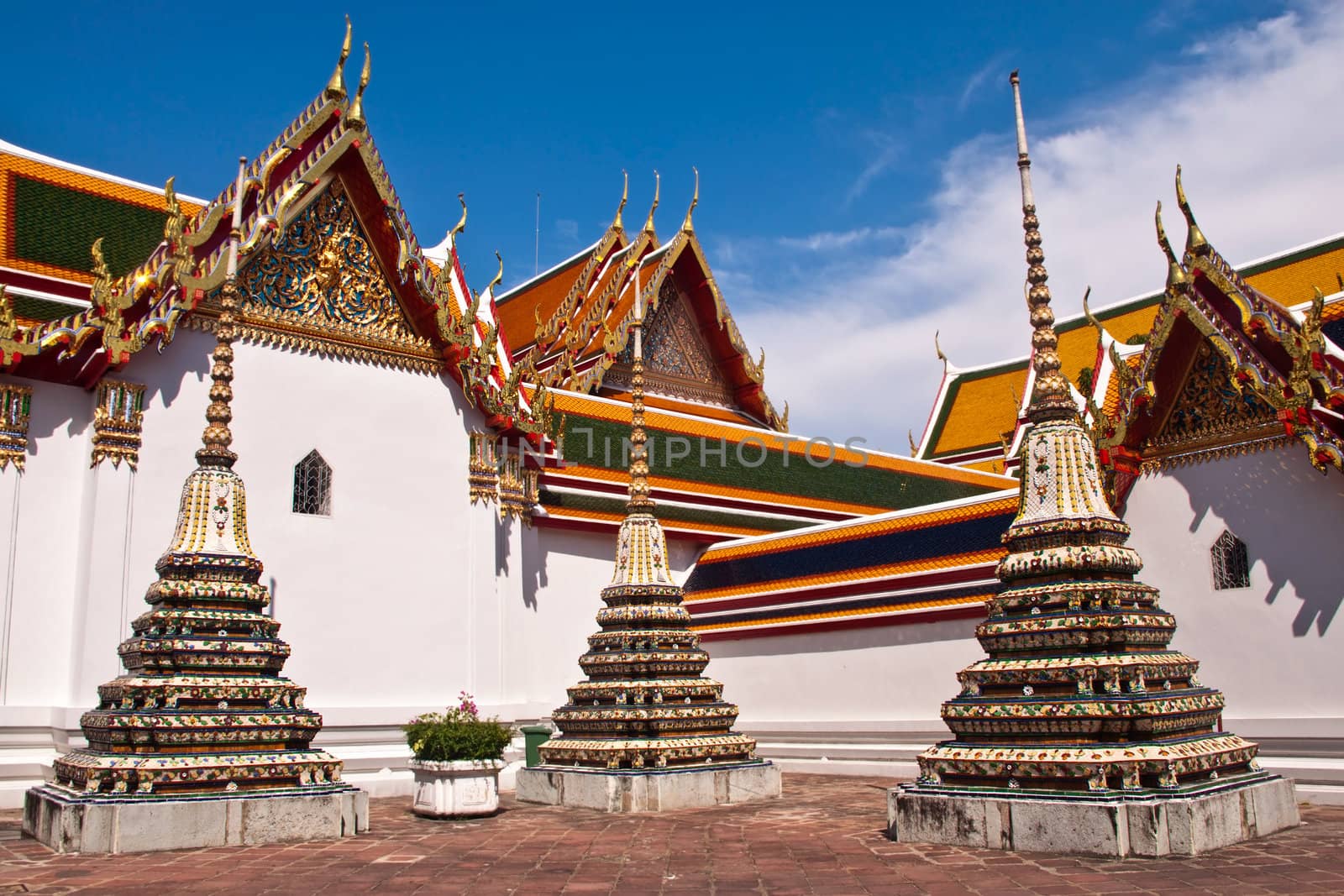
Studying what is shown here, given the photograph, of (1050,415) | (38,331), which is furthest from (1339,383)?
(38,331)

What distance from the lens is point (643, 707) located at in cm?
820

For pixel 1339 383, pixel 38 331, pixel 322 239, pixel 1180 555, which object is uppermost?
pixel 322 239

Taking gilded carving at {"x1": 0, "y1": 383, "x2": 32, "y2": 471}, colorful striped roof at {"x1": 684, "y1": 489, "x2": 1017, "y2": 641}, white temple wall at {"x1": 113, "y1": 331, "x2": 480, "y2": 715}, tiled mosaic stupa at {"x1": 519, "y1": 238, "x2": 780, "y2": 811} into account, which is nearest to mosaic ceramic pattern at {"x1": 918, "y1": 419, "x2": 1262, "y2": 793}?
tiled mosaic stupa at {"x1": 519, "y1": 238, "x2": 780, "y2": 811}

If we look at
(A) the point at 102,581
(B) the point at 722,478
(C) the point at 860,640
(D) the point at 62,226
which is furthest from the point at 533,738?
(D) the point at 62,226

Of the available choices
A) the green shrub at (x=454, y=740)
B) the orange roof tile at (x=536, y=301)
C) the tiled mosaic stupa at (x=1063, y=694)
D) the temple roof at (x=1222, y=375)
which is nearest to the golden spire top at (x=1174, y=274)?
the temple roof at (x=1222, y=375)

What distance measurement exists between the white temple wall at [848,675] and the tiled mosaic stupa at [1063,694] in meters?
4.29

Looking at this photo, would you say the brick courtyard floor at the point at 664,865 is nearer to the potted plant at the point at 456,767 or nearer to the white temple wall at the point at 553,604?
the potted plant at the point at 456,767

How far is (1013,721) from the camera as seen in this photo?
571cm

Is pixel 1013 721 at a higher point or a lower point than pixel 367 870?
higher

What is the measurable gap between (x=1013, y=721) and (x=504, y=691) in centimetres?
607

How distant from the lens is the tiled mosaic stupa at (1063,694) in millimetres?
5410

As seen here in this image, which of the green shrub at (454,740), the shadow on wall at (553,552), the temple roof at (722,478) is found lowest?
the green shrub at (454,740)

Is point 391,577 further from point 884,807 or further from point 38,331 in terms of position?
point 884,807

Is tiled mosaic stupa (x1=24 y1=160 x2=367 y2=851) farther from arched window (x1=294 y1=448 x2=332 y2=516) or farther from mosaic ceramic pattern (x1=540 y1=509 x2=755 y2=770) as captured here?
arched window (x1=294 y1=448 x2=332 y2=516)
